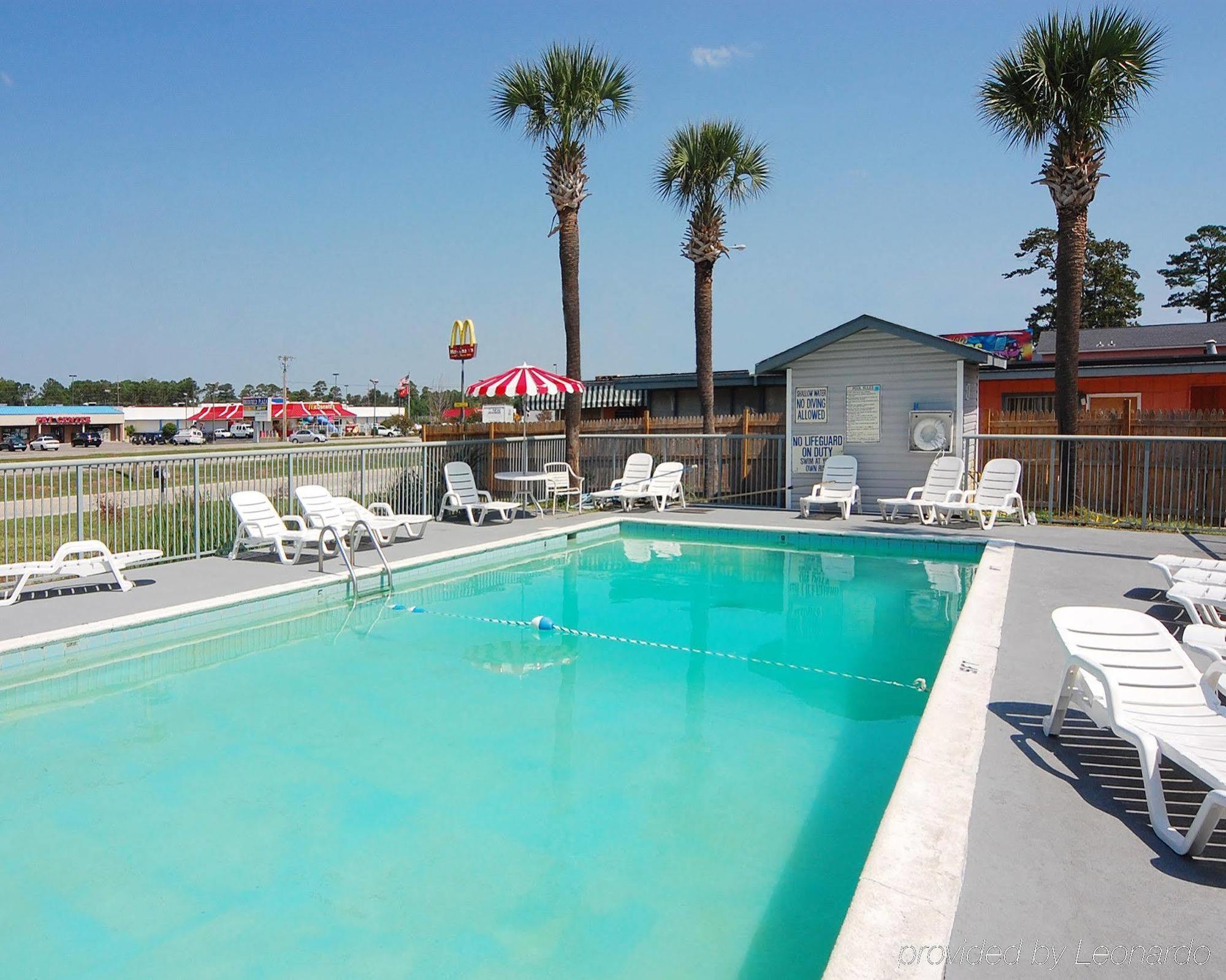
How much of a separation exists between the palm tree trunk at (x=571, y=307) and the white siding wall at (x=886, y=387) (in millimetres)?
3798

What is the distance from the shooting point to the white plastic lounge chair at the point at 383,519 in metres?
9.79

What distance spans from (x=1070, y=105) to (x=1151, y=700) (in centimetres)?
1154

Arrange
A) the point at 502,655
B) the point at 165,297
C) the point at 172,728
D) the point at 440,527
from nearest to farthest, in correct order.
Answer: the point at 172,728, the point at 502,655, the point at 440,527, the point at 165,297

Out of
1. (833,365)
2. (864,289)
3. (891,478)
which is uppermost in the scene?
(864,289)

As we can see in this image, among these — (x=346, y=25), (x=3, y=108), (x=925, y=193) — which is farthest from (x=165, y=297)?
(x=925, y=193)

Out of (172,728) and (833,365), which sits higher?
(833,365)

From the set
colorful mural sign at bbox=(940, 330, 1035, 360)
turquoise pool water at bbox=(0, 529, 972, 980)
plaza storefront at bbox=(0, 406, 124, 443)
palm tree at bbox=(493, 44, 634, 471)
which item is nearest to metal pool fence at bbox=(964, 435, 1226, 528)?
turquoise pool water at bbox=(0, 529, 972, 980)

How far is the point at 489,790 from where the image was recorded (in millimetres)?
4301

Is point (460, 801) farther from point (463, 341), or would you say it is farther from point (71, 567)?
point (463, 341)

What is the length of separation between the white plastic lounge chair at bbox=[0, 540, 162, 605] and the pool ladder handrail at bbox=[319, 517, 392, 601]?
60.5 inches

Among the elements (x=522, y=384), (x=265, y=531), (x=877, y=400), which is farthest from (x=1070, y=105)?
(x=265, y=531)

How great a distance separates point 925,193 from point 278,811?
18.3m

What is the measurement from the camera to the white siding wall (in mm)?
12570

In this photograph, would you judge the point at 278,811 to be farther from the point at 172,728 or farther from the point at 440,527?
the point at 440,527
